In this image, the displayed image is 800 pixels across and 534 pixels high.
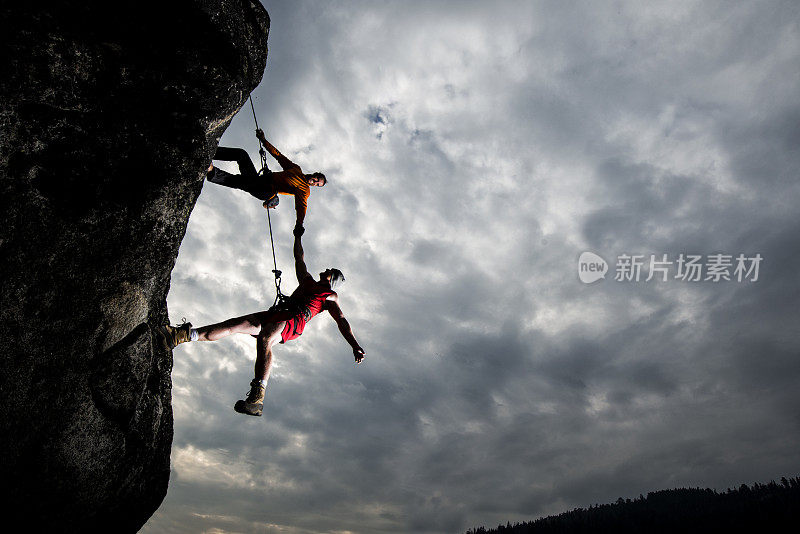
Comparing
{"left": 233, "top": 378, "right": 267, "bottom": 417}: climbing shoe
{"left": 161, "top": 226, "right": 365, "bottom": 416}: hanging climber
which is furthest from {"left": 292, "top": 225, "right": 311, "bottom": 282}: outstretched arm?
{"left": 233, "top": 378, "right": 267, "bottom": 417}: climbing shoe

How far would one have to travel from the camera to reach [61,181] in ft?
15.2

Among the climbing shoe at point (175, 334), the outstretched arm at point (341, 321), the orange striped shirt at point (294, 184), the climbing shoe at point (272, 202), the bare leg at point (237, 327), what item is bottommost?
the climbing shoe at point (175, 334)

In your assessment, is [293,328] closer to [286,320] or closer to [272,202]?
[286,320]

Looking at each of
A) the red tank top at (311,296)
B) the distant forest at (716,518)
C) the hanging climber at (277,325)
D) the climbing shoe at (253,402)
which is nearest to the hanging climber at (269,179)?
the hanging climber at (277,325)

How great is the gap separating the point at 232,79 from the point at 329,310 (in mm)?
4717

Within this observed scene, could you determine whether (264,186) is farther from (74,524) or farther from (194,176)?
(74,524)

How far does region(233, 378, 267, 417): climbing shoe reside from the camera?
22.1 ft

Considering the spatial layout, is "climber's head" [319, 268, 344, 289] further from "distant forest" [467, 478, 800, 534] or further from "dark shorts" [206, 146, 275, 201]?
"distant forest" [467, 478, 800, 534]

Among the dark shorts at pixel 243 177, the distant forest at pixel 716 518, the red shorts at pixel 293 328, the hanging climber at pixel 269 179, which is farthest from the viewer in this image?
the distant forest at pixel 716 518

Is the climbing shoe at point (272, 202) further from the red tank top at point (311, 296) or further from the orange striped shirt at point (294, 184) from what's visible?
the red tank top at point (311, 296)

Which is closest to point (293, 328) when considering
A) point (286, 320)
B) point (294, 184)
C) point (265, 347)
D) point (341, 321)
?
point (286, 320)

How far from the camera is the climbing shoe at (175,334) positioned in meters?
6.11

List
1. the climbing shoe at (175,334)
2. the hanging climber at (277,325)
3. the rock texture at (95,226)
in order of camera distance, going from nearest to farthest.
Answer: the rock texture at (95,226)
the climbing shoe at (175,334)
the hanging climber at (277,325)

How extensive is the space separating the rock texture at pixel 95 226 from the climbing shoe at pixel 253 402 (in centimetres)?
108
